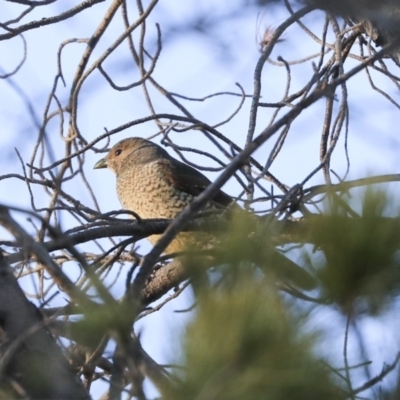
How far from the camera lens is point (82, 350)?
9.65 ft

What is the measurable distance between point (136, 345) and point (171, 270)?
2.73 metres

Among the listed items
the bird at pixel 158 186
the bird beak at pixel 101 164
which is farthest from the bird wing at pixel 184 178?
the bird beak at pixel 101 164

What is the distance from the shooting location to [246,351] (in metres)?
2.09

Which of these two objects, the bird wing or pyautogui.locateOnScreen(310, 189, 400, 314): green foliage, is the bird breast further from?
pyautogui.locateOnScreen(310, 189, 400, 314): green foliage

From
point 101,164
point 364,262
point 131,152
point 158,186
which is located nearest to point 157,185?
point 158,186

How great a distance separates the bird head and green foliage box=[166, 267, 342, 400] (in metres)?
6.00

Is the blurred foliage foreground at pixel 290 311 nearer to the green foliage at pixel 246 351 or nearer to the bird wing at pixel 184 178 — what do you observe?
the green foliage at pixel 246 351

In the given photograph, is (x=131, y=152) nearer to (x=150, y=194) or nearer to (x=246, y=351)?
(x=150, y=194)

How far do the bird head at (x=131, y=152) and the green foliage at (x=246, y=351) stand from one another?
19.7ft

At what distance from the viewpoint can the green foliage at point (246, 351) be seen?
6.77ft

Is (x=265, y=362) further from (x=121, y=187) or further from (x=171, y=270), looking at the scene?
(x=121, y=187)

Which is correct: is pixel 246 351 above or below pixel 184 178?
below

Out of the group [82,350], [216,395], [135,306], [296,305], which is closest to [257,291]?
[296,305]

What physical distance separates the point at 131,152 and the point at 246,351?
646 cm
